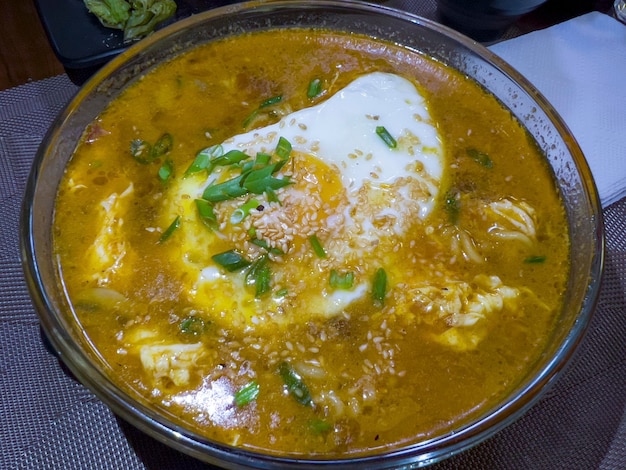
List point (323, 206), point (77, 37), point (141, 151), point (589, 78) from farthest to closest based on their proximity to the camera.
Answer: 1. point (77, 37)
2. point (589, 78)
3. point (141, 151)
4. point (323, 206)

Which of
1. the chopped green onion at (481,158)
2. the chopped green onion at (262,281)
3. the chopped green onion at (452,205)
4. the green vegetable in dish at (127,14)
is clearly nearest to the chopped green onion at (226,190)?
the chopped green onion at (262,281)

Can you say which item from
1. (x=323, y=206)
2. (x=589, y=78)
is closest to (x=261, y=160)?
(x=323, y=206)

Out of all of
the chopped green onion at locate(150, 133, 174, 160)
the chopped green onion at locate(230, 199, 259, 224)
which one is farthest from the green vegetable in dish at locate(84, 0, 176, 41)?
the chopped green onion at locate(230, 199, 259, 224)

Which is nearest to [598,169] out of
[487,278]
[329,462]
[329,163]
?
[487,278]

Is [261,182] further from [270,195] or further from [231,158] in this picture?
[231,158]

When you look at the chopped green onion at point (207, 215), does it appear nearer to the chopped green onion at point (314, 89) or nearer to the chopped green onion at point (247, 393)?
the chopped green onion at point (247, 393)

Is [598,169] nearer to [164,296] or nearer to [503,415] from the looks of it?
[503,415]
